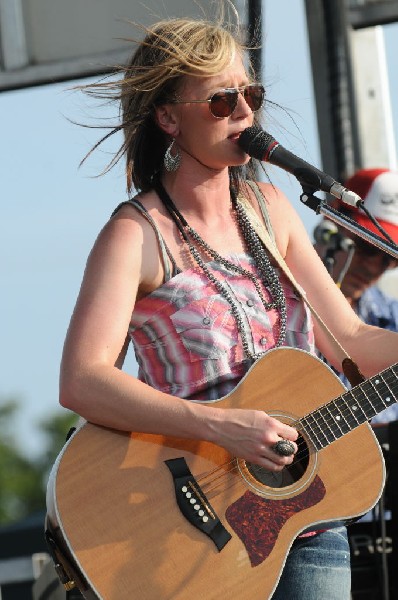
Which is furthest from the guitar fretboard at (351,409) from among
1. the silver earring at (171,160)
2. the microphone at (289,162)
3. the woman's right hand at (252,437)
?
the silver earring at (171,160)

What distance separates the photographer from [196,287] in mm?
2990

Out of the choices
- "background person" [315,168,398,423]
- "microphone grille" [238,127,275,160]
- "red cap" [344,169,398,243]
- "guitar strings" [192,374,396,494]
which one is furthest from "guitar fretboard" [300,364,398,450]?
"background person" [315,168,398,423]

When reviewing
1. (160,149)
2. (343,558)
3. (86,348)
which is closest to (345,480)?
(343,558)

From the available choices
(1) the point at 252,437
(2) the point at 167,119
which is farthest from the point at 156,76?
(1) the point at 252,437

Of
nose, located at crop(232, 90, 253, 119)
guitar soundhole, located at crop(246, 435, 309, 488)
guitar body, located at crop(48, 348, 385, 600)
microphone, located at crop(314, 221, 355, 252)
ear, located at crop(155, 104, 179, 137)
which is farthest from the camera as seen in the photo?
microphone, located at crop(314, 221, 355, 252)

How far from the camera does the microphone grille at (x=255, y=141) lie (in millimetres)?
2929

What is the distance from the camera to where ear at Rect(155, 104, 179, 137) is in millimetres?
3129

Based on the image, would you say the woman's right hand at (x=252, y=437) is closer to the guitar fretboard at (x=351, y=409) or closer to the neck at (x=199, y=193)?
the guitar fretboard at (x=351, y=409)

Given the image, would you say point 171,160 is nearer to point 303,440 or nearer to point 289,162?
point 289,162

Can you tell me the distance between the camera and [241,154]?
301 cm

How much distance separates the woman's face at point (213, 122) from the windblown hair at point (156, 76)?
3 cm

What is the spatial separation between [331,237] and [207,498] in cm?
228

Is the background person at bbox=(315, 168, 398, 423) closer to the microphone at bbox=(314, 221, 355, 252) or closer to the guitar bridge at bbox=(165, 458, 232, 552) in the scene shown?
the microphone at bbox=(314, 221, 355, 252)

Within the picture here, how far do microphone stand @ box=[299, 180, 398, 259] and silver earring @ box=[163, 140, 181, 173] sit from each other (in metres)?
0.40
